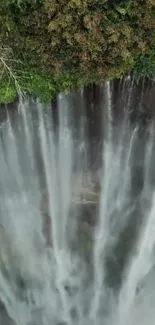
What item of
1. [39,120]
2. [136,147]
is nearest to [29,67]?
[39,120]

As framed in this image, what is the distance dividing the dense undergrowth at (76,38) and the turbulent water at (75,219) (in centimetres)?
70

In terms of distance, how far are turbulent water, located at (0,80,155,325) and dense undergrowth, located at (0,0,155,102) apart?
70cm

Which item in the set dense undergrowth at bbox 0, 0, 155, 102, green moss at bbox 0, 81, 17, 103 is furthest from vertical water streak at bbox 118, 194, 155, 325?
green moss at bbox 0, 81, 17, 103

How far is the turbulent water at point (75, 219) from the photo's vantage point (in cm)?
809

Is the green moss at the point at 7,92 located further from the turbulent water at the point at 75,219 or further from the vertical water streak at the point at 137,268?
the vertical water streak at the point at 137,268

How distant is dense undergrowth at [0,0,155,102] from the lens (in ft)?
21.2

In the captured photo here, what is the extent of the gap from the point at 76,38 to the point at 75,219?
3.73 metres

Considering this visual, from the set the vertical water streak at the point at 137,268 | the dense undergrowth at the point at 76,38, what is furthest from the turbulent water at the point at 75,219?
the dense undergrowth at the point at 76,38

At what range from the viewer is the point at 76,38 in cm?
649

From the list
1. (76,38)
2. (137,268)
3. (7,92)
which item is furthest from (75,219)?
(76,38)

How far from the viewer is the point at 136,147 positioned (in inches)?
324

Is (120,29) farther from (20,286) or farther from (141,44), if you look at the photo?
(20,286)

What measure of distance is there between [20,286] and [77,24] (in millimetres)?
5555

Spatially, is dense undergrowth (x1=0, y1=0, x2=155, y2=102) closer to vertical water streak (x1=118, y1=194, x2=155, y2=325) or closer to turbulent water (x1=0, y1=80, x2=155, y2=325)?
turbulent water (x1=0, y1=80, x2=155, y2=325)
